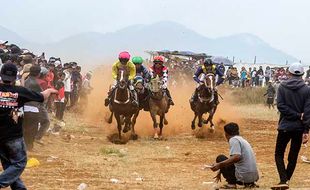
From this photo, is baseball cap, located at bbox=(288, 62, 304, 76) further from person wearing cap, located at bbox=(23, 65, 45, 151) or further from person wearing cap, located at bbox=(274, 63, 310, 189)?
person wearing cap, located at bbox=(23, 65, 45, 151)

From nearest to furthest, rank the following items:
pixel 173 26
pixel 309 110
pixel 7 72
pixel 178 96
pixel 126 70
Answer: pixel 7 72, pixel 309 110, pixel 126 70, pixel 178 96, pixel 173 26

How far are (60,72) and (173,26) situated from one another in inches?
3435

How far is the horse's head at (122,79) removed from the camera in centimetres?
1777

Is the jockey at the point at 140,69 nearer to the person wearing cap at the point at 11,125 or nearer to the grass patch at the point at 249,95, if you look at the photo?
the person wearing cap at the point at 11,125

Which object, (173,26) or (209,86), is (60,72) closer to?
(209,86)

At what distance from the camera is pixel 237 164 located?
34.3 feet

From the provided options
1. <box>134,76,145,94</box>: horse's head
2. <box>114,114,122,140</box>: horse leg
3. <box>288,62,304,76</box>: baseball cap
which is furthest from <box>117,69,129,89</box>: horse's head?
<box>288,62,304,76</box>: baseball cap

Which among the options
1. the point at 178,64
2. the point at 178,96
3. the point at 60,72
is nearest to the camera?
the point at 60,72

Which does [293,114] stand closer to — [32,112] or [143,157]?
[143,157]

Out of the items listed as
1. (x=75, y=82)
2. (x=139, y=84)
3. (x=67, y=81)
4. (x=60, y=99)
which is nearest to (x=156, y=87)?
(x=139, y=84)

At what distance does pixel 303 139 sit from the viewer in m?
10.7

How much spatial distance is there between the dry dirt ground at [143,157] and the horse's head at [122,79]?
1684 mm

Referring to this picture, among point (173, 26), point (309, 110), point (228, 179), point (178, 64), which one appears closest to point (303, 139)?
point (309, 110)

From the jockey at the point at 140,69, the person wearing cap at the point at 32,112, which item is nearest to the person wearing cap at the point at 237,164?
the person wearing cap at the point at 32,112
